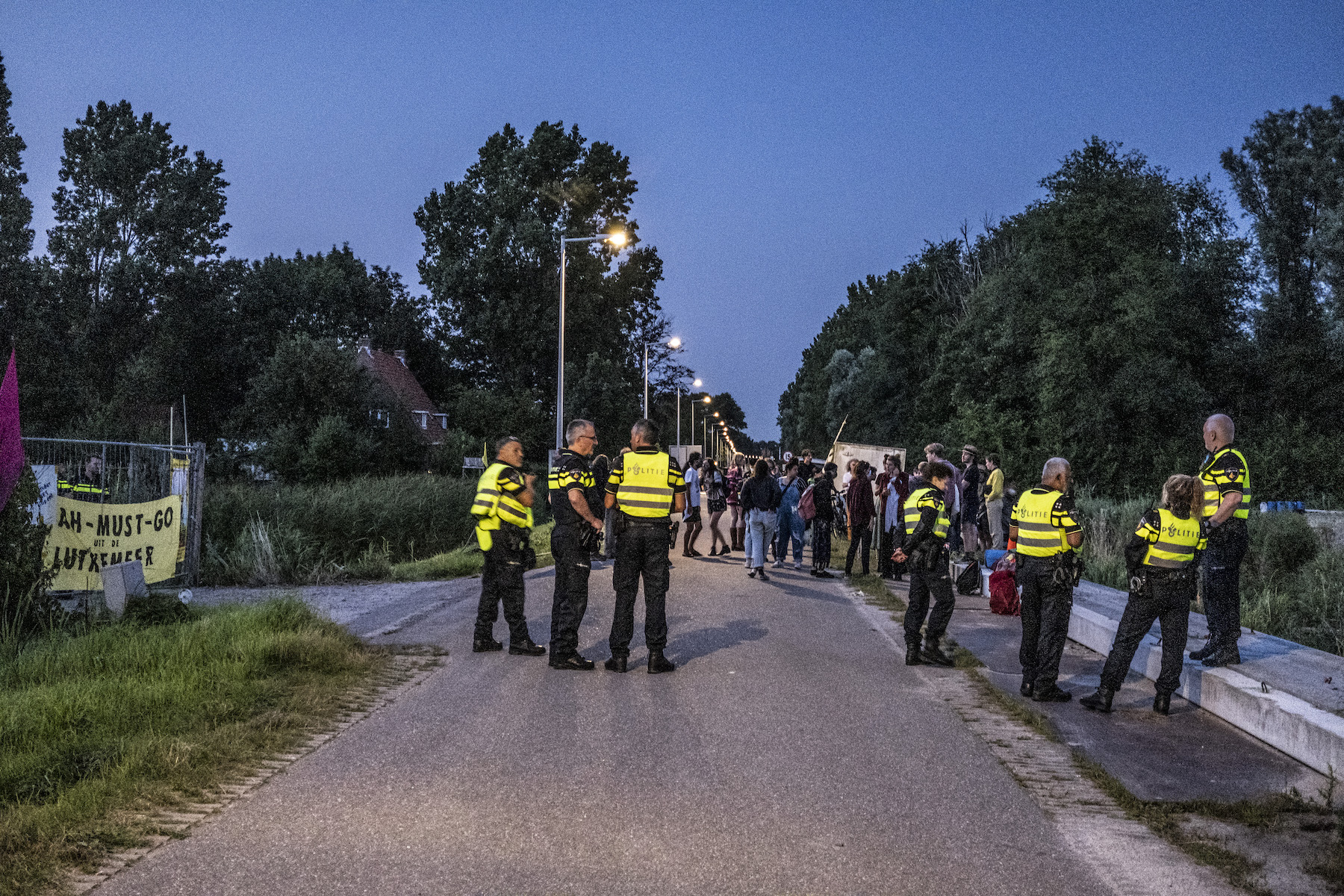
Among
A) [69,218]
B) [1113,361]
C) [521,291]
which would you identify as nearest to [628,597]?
[1113,361]

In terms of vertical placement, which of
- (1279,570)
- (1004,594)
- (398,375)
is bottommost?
(1279,570)

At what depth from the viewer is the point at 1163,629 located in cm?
763

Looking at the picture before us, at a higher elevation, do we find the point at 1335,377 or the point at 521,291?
the point at 521,291

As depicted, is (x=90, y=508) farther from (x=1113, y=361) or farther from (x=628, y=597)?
(x=1113, y=361)

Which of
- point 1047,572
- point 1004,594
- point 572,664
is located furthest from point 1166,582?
point 1004,594

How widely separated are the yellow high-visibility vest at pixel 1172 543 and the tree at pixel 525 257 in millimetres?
42204

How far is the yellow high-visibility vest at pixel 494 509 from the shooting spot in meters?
9.34

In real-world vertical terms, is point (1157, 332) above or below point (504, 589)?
above

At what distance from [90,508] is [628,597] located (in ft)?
19.7

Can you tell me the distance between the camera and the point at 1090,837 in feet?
17.0

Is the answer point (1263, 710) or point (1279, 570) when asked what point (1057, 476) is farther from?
point (1279, 570)

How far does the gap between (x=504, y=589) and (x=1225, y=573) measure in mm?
5650

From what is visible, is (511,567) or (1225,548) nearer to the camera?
(1225,548)

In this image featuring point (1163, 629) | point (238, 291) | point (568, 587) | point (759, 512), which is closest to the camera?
point (1163, 629)
